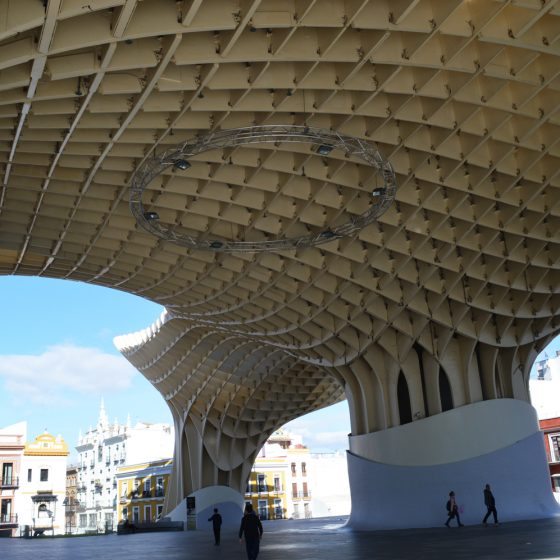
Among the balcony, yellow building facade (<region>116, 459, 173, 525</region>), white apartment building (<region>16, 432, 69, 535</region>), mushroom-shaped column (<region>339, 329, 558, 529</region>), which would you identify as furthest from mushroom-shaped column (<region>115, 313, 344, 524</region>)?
yellow building facade (<region>116, 459, 173, 525</region>)

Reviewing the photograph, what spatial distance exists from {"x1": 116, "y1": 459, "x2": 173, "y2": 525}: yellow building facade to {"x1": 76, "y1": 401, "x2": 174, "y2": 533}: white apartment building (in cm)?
618

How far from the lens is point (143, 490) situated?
331 feet

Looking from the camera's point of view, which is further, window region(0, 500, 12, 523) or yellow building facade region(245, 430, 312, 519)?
yellow building facade region(245, 430, 312, 519)

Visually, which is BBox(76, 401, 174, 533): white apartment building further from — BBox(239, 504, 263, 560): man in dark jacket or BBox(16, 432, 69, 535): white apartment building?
BBox(239, 504, 263, 560): man in dark jacket

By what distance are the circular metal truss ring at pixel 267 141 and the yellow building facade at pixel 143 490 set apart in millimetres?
73724

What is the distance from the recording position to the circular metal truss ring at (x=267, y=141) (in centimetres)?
2220

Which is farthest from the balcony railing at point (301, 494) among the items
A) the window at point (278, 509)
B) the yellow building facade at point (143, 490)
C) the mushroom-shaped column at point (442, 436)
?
the mushroom-shaped column at point (442, 436)

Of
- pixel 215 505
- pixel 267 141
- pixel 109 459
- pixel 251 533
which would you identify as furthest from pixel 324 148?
pixel 109 459

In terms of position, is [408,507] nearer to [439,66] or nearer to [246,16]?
[439,66]

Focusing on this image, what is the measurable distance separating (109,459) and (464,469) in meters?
101

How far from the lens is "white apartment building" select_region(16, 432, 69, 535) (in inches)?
3359

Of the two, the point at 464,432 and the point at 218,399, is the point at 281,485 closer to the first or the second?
the point at 218,399

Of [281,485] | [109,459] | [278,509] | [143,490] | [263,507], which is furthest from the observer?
[109,459]

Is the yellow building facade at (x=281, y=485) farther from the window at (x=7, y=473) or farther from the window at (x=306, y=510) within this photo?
the window at (x=7, y=473)
